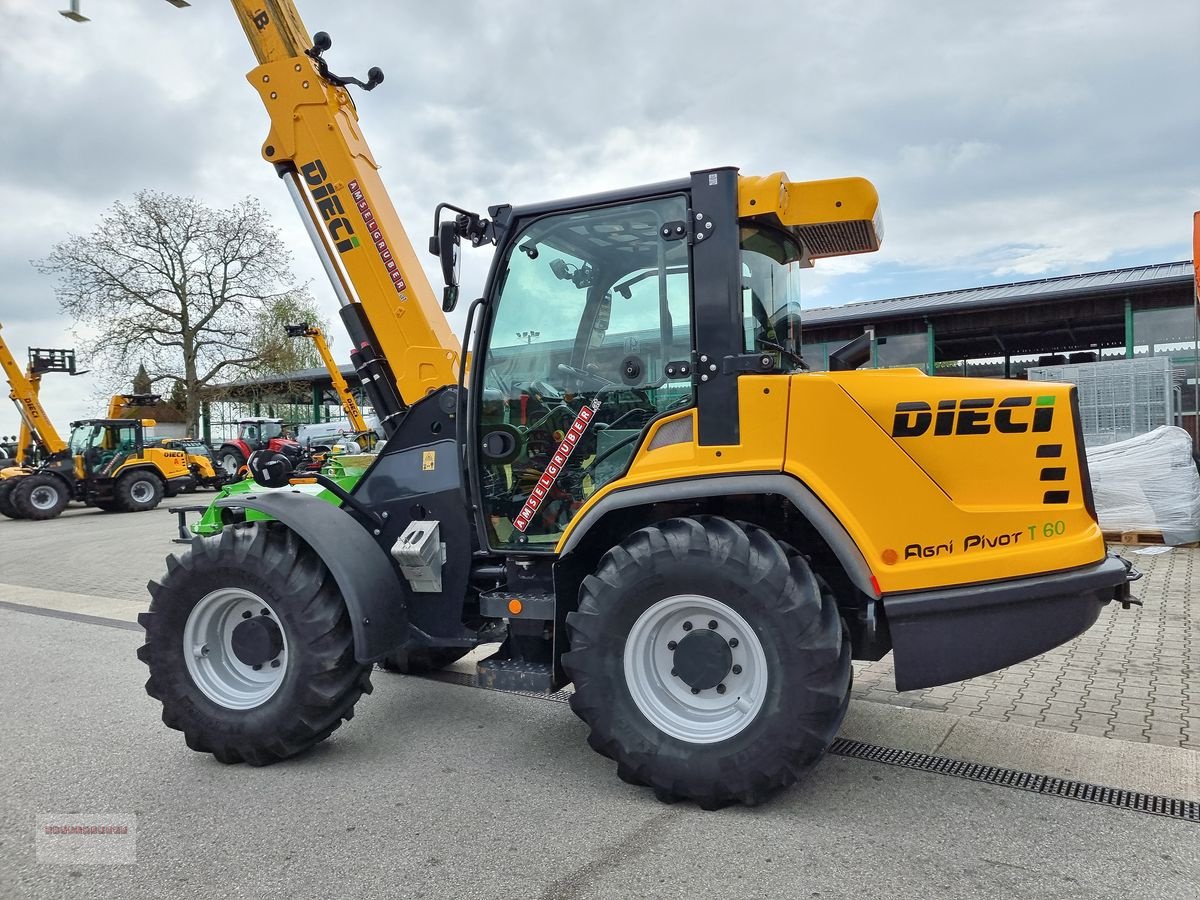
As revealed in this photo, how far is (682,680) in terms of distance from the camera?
11.0ft

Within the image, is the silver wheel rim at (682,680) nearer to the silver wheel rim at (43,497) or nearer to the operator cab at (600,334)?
the operator cab at (600,334)

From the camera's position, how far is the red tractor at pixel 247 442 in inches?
1031

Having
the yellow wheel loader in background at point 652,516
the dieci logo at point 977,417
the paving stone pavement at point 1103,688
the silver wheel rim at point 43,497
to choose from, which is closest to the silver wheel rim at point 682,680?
the yellow wheel loader in background at point 652,516

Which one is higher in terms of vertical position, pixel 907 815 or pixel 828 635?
pixel 828 635

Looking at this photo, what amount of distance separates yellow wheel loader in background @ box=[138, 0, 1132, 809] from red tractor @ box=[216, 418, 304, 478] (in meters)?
20.6

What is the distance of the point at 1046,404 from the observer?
312 centimetres

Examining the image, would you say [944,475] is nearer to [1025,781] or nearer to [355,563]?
[1025,781]

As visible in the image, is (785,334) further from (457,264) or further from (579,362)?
(457,264)

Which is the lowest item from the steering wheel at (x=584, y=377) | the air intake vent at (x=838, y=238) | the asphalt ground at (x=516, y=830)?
the asphalt ground at (x=516, y=830)

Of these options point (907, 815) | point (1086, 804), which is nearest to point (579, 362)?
point (907, 815)

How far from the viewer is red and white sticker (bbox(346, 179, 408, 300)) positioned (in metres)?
4.55

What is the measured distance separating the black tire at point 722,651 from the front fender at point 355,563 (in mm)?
946

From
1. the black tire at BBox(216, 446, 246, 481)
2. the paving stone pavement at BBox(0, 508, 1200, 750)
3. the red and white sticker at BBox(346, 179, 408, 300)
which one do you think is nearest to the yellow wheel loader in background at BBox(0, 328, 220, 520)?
the black tire at BBox(216, 446, 246, 481)

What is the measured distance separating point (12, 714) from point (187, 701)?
5.21ft
